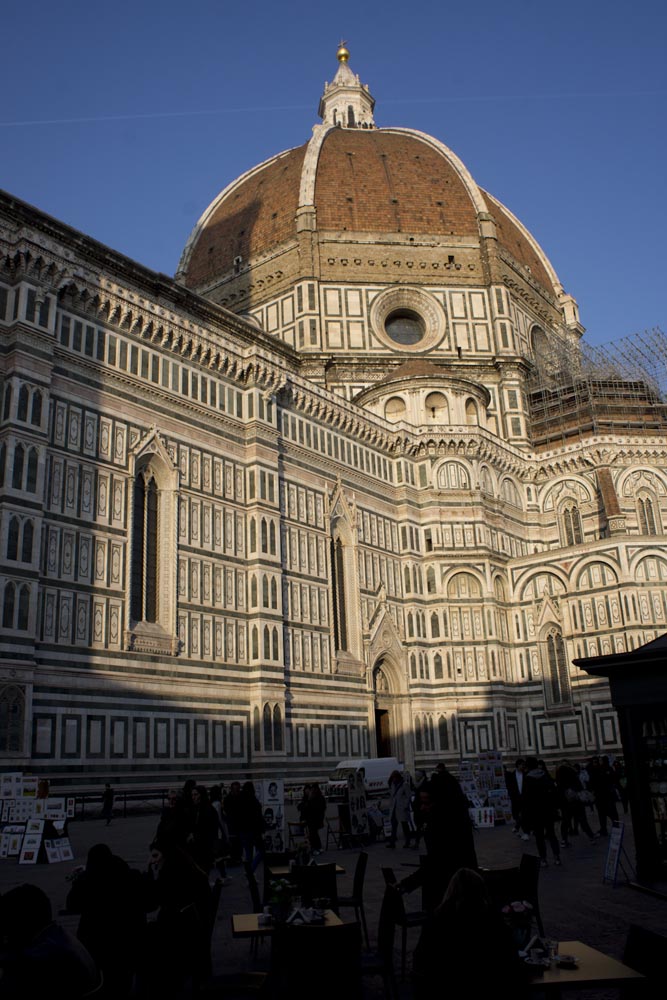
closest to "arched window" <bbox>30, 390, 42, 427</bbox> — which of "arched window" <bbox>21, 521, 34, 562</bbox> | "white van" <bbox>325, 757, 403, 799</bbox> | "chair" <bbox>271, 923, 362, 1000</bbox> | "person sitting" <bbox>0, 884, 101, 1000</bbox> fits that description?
"arched window" <bbox>21, 521, 34, 562</bbox>

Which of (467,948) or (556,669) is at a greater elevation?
(556,669)

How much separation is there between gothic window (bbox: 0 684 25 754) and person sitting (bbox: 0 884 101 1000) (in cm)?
1894

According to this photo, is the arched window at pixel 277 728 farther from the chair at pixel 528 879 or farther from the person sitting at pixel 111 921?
the person sitting at pixel 111 921

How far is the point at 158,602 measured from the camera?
27766mm

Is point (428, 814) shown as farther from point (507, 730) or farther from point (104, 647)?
point (507, 730)

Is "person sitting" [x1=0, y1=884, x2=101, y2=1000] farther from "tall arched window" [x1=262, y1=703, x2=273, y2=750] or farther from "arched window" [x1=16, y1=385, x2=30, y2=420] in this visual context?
"tall arched window" [x1=262, y1=703, x2=273, y2=750]

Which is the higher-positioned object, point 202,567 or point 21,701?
point 202,567

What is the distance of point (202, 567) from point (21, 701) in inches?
319

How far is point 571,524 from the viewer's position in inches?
1785

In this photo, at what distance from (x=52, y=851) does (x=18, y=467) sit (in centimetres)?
1185

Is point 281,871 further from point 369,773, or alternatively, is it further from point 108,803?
point 369,773

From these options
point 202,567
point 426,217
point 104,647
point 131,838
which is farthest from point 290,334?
point 131,838

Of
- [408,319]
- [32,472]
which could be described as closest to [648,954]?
[32,472]

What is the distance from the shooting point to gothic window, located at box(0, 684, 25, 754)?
2217cm
